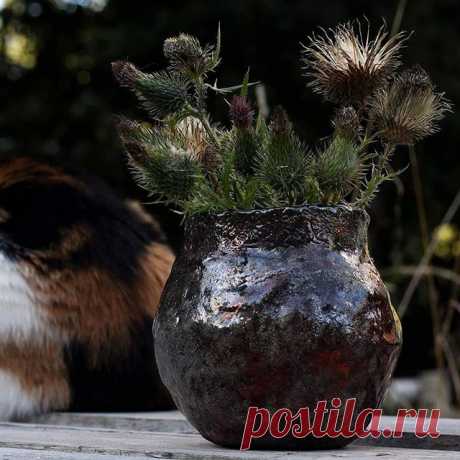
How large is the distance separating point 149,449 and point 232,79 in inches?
119

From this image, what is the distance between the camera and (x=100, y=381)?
1905 mm

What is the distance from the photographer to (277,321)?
1.12 m

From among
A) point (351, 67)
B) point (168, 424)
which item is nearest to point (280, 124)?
point (351, 67)

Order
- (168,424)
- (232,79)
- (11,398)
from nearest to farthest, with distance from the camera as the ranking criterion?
(168,424) → (11,398) → (232,79)

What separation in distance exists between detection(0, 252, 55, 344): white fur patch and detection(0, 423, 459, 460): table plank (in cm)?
38

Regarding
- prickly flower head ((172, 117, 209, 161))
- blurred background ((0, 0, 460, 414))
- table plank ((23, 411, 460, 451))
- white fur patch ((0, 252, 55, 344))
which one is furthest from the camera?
blurred background ((0, 0, 460, 414))

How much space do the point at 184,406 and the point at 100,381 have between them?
2.39 feet

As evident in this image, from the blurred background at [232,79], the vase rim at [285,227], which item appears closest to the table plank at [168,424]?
the vase rim at [285,227]

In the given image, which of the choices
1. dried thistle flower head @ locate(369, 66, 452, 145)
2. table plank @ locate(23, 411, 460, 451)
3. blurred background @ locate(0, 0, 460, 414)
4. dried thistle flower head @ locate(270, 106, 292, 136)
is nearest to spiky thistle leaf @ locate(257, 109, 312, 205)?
dried thistle flower head @ locate(270, 106, 292, 136)

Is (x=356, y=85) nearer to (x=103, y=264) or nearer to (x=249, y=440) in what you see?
(x=249, y=440)

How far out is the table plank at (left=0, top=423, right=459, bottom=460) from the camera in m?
1.11

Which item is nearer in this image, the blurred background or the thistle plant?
the thistle plant

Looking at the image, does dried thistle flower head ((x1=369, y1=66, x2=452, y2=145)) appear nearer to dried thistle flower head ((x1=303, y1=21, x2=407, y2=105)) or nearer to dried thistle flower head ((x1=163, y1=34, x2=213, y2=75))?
dried thistle flower head ((x1=303, y1=21, x2=407, y2=105))

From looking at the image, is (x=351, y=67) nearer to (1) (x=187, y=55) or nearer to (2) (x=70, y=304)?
(1) (x=187, y=55)
